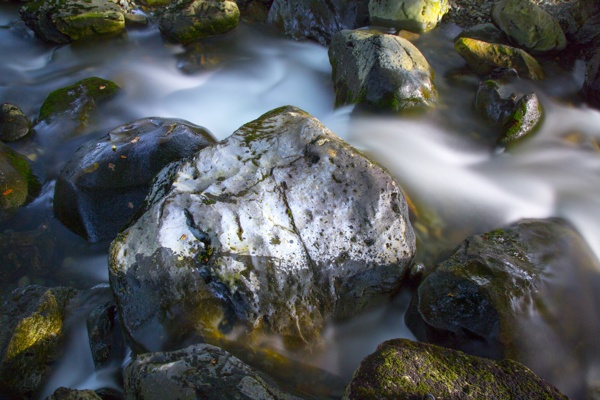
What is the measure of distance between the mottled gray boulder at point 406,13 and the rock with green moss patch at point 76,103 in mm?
4664

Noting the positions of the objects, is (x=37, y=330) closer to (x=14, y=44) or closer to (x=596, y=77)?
(x=14, y=44)

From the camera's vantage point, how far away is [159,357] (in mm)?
2781

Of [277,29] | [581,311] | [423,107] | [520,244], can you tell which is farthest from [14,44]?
[581,311]

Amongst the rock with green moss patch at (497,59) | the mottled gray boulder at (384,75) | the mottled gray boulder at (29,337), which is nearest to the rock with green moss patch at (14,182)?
the mottled gray boulder at (29,337)

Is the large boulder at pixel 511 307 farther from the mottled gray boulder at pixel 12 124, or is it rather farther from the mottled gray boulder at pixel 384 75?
the mottled gray boulder at pixel 12 124

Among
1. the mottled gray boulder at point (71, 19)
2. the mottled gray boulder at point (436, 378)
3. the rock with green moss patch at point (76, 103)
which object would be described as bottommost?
the rock with green moss patch at point (76, 103)

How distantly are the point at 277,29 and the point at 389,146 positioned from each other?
425 centimetres

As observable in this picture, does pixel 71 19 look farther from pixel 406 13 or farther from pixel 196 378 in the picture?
pixel 196 378

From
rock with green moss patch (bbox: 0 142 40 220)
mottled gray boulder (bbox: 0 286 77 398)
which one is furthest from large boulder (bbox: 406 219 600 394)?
rock with green moss patch (bbox: 0 142 40 220)

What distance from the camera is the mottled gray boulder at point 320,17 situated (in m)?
7.93

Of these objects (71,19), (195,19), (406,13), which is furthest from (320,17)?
(71,19)

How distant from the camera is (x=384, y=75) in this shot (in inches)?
226

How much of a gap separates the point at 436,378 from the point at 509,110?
A: 14.7ft

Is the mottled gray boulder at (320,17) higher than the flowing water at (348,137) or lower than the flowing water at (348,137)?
higher
